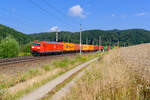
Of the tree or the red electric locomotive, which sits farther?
the tree

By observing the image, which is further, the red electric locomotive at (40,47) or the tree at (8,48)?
the tree at (8,48)

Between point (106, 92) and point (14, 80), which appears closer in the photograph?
point (106, 92)

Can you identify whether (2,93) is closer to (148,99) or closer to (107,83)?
(107,83)

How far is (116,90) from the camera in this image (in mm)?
3602

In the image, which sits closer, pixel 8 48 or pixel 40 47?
pixel 40 47

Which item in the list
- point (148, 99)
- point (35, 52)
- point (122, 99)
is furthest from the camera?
point (35, 52)

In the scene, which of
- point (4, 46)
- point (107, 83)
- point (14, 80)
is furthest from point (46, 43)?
point (107, 83)

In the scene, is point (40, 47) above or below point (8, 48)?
above

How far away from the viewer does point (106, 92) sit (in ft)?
11.9

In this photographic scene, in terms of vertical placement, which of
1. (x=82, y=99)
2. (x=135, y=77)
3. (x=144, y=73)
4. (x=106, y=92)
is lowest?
(x=82, y=99)

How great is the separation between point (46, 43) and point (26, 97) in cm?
2619

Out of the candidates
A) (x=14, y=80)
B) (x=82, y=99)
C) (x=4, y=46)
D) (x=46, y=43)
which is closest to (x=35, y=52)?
(x=46, y=43)

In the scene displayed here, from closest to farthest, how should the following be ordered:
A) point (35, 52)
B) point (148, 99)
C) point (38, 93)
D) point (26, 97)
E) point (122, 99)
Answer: point (148, 99)
point (122, 99)
point (26, 97)
point (38, 93)
point (35, 52)

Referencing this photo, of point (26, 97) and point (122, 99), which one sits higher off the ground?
point (122, 99)
